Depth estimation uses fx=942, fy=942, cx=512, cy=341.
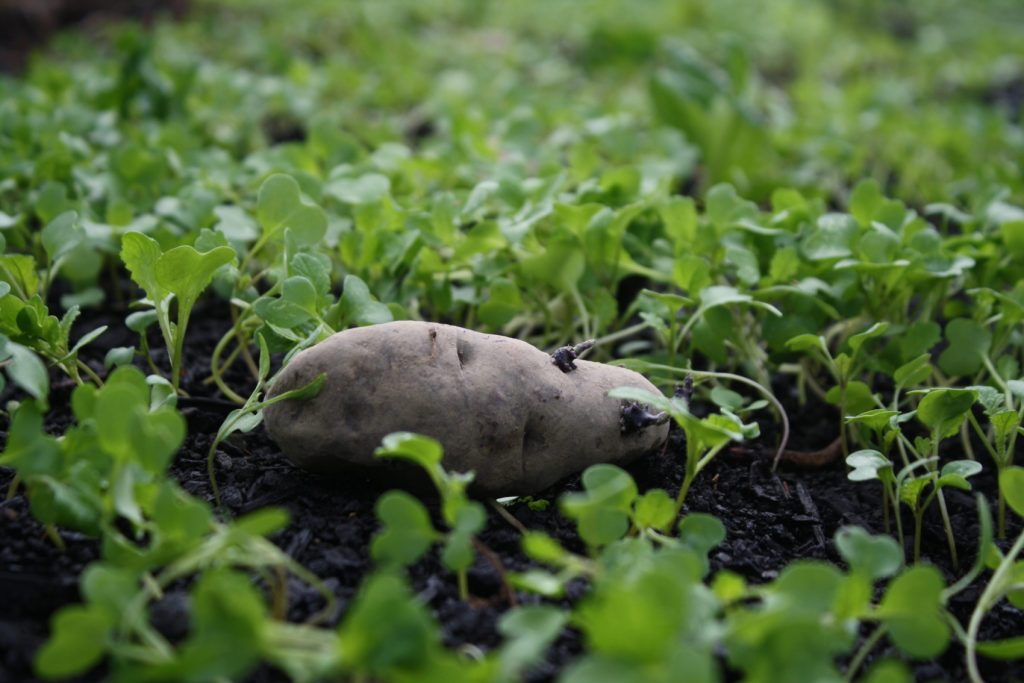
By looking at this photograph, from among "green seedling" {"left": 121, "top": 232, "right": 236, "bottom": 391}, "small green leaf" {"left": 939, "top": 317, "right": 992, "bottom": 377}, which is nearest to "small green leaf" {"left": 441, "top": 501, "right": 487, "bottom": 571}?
"green seedling" {"left": 121, "top": 232, "right": 236, "bottom": 391}

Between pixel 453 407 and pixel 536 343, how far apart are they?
0.57 meters

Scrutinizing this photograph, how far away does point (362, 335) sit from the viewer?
4.19ft

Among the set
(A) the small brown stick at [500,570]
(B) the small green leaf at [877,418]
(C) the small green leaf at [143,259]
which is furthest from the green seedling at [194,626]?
(B) the small green leaf at [877,418]

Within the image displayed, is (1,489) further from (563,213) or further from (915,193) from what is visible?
(915,193)

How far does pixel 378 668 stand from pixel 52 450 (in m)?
0.48

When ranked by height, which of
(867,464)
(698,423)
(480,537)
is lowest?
(480,537)

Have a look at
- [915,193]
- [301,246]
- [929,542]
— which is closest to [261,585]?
[301,246]

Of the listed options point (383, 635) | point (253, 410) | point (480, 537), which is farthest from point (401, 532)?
point (253, 410)

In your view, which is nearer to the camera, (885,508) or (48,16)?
(885,508)

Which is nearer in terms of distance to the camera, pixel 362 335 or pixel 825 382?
pixel 362 335

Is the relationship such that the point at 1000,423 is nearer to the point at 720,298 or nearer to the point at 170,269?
the point at 720,298

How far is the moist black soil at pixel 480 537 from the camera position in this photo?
1072 mm

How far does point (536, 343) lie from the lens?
1.79m

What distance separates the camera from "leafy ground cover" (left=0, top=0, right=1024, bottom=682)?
3.01 feet
